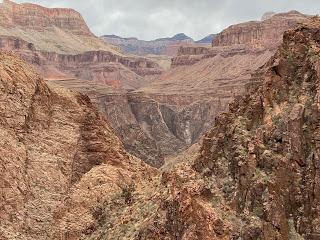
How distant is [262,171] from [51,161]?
80.7ft

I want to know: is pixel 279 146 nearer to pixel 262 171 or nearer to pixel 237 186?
pixel 262 171

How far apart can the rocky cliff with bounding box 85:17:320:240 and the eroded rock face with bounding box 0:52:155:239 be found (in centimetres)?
747

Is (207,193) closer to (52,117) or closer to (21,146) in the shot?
(21,146)

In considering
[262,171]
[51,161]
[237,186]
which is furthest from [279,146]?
[51,161]

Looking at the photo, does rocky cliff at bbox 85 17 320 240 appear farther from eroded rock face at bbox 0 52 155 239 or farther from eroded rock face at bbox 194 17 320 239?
eroded rock face at bbox 0 52 155 239

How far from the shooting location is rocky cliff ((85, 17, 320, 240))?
14.8 meters

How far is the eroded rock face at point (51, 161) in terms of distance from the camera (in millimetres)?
27812

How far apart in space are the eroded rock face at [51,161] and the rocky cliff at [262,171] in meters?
7.47

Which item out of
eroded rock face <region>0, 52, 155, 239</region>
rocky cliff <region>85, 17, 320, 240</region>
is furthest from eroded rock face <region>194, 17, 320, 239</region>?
eroded rock face <region>0, 52, 155, 239</region>

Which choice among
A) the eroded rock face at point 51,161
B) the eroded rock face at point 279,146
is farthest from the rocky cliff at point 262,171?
the eroded rock face at point 51,161

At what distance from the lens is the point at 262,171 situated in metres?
16.1

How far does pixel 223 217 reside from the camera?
16031mm

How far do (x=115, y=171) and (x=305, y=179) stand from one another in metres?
20.5

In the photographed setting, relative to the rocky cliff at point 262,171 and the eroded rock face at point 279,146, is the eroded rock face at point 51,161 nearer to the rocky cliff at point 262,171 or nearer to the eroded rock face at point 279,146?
the rocky cliff at point 262,171
